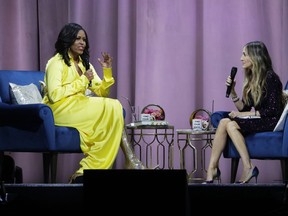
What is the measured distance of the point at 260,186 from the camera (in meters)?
2.60

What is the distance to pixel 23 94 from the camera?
4781 mm

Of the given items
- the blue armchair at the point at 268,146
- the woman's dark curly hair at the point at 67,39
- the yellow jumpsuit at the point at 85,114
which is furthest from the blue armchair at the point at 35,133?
the blue armchair at the point at 268,146

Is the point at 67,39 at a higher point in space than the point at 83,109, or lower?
higher

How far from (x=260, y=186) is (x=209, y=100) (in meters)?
3.24

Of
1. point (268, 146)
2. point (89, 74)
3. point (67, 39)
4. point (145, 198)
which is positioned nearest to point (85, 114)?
point (89, 74)

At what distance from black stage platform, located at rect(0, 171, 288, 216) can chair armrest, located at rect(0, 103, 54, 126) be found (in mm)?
1792

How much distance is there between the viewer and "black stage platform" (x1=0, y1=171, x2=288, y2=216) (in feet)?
6.71

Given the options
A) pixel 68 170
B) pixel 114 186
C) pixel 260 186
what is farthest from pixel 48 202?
pixel 68 170

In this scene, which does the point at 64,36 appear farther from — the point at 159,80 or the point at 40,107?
the point at 159,80

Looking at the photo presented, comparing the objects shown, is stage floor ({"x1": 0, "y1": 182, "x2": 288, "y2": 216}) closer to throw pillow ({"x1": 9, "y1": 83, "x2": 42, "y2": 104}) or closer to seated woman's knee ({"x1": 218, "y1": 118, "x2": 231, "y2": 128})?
seated woman's knee ({"x1": 218, "y1": 118, "x2": 231, "y2": 128})

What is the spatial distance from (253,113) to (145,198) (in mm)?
2753

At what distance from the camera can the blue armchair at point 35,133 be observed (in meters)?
4.47

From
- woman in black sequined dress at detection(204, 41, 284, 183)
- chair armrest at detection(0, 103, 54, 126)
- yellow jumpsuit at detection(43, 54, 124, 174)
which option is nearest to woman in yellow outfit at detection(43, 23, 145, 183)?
yellow jumpsuit at detection(43, 54, 124, 174)

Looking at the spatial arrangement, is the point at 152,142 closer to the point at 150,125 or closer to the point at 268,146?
the point at 150,125
